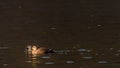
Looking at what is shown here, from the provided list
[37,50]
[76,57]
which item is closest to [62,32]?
[37,50]

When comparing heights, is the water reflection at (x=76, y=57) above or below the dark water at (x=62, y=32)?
below

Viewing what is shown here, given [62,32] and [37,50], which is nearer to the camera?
[37,50]

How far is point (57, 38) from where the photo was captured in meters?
33.7

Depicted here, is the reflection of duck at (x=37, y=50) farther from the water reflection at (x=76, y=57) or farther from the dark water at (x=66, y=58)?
the dark water at (x=66, y=58)

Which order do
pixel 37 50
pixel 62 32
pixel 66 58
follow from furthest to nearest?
pixel 62 32, pixel 37 50, pixel 66 58

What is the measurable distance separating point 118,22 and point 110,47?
29.7 ft

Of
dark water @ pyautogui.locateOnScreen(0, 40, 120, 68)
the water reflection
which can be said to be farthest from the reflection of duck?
dark water @ pyautogui.locateOnScreen(0, 40, 120, 68)

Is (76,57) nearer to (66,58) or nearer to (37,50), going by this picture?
(66,58)

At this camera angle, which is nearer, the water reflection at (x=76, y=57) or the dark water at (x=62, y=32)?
the water reflection at (x=76, y=57)

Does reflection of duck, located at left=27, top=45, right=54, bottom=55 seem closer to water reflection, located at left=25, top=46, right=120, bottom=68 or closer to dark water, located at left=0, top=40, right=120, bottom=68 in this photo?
water reflection, located at left=25, top=46, right=120, bottom=68

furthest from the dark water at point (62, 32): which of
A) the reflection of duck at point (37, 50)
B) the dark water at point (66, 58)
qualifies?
the reflection of duck at point (37, 50)

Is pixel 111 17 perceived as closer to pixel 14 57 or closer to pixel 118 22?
pixel 118 22

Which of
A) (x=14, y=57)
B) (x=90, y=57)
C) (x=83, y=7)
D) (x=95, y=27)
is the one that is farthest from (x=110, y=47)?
(x=83, y=7)

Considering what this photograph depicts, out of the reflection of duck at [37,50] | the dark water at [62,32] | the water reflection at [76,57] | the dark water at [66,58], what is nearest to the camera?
the dark water at [66,58]
